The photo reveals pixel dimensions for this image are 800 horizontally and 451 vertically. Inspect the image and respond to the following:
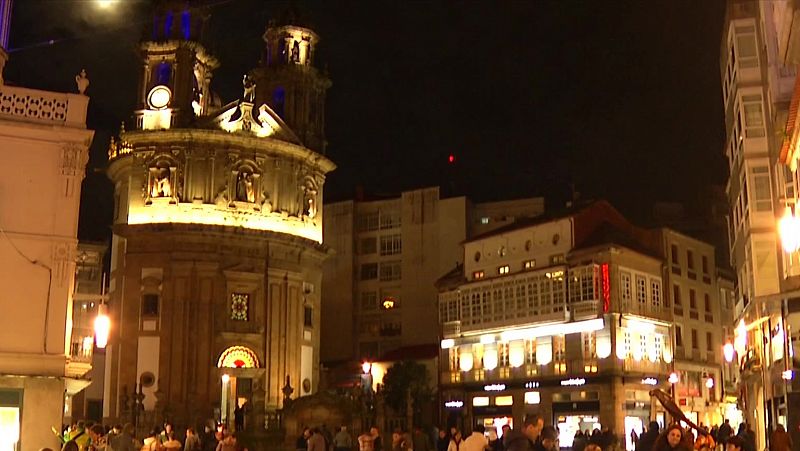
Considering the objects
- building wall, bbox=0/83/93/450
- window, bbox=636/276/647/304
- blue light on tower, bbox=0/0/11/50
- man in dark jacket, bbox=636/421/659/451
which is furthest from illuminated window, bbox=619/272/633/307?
man in dark jacket, bbox=636/421/659/451

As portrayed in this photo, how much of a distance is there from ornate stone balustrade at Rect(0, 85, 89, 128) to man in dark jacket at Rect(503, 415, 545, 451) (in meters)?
15.1

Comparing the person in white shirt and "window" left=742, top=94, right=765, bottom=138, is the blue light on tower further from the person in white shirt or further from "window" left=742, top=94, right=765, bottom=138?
"window" left=742, top=94, right=765, bottom=138

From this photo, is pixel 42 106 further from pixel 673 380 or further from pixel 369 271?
pixel 369 271

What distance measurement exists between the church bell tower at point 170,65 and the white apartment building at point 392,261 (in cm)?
2057

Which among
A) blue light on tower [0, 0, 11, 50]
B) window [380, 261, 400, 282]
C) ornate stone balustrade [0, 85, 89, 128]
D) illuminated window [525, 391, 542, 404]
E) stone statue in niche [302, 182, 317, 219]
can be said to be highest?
stone statue in niche [302, 182, 317, 219]

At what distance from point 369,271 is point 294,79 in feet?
67.6

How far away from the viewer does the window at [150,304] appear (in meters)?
51.1

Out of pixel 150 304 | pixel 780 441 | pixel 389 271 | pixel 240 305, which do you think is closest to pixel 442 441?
pixel 780 441

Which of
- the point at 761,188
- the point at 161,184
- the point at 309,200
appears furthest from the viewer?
the point at 309,200

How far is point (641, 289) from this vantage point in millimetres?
53969

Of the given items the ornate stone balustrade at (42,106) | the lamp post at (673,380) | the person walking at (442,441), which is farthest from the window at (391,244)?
the ornate stone balustrade at (42,106)

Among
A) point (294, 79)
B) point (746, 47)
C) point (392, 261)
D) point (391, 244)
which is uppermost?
point (294, 79)

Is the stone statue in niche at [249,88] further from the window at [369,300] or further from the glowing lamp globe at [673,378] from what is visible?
the glowing lamp globe at [673,378]

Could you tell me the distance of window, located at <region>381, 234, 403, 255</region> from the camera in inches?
2862
